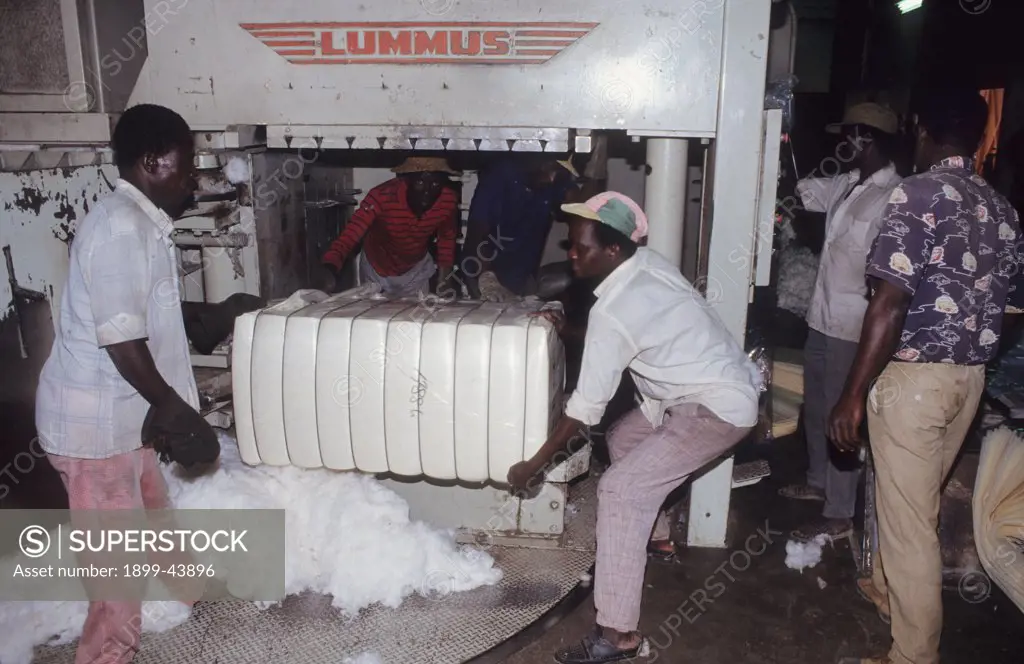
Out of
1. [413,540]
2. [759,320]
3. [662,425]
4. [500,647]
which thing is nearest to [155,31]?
[413,540]

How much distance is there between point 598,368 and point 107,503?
1.71m

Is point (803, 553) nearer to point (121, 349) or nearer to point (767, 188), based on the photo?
point (767, 188)

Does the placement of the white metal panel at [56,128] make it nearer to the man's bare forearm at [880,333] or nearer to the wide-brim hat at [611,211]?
the wide-brim hat at [611,211]

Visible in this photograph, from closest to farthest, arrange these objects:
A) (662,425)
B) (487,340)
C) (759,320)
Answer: (662,425), (487,340), (759,320)

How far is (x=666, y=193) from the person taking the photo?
3348mm

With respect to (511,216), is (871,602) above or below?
below

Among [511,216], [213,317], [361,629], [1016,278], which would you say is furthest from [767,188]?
[213,317]

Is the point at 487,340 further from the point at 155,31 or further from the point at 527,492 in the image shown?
the point at 155,31

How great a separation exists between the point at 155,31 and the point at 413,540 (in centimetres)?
252

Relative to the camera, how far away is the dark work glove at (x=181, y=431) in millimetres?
2439

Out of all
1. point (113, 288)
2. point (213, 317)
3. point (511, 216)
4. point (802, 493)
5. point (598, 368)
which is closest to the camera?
point (113, 288)

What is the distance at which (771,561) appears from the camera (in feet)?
11.4

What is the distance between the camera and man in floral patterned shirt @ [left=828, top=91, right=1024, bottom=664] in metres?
2.40

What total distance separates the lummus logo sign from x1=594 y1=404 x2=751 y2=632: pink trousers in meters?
1.59
